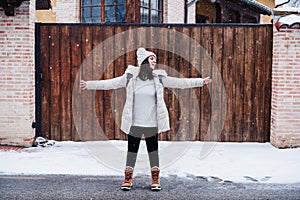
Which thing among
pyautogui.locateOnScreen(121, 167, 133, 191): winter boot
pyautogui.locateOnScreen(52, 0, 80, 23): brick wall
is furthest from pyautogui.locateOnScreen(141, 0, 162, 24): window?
pyautogui.locateOnScreen(121, 167, 133, 191): winter boot

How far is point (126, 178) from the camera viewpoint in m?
5.59

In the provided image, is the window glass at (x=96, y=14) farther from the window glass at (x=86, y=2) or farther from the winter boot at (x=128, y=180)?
the winter boot at (x=128, y=180)

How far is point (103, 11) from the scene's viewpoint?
1265 cm

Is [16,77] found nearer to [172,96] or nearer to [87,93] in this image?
[87,93]

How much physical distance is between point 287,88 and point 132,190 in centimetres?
351

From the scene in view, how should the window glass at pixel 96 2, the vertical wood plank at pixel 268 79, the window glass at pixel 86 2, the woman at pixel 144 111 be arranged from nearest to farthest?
the woman at pixel 144 111, the vertical wood plank at pixel 268 79, the window glass at pixel 96 2, the window glass at pixel 86 2

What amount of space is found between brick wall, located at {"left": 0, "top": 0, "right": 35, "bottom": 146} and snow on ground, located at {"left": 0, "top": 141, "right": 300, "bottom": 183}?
1.35 ft

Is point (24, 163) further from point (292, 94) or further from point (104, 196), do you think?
point (292, 94)

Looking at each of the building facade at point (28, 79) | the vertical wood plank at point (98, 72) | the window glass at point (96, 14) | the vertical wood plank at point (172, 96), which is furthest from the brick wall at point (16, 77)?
the window glass at point (96, 14)

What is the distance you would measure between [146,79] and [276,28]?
3.09 m

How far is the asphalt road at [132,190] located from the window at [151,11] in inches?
285

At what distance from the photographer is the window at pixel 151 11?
12.5 meters

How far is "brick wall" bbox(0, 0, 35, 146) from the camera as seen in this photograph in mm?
7586

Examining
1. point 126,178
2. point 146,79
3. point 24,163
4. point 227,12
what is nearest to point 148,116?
point 146,79
